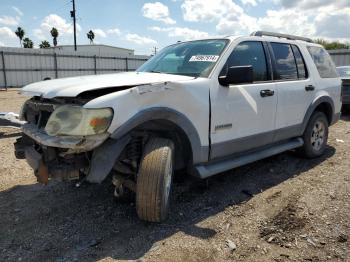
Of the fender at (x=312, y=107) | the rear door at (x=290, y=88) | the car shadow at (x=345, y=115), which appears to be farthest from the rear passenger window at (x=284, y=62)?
the car shadow at (x=345, y=115)

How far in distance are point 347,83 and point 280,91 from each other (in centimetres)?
647

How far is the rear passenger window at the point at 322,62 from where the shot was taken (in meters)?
5.62

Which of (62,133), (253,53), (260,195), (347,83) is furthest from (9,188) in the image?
(347,83)

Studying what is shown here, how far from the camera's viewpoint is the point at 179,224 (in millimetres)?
3527

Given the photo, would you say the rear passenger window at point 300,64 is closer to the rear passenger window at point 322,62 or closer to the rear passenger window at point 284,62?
the rear passenger window at point 284,62

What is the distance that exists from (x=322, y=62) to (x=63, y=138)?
4.54 metres

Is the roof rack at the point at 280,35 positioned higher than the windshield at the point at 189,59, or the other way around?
the roof rack at the point at 280,35

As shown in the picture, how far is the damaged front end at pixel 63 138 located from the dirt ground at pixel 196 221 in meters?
0.63

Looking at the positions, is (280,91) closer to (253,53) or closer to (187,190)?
(253,53)

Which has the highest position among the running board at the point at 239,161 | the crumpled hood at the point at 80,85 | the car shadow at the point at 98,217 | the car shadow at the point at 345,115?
the crumpled hood at the point at 80,85

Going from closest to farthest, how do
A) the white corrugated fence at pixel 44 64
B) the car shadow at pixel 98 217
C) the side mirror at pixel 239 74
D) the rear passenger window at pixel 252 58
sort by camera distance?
the car shadow at pixel 98 217, the side mirror at pixel 239 74, the rear passenger window at pixel 252 58, the white corrugated fence at pixel 44 64

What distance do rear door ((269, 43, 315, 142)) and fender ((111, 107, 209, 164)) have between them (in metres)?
1.53

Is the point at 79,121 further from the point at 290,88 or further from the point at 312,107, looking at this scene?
the point at 312,107

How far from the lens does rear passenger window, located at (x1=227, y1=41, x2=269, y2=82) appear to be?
164 inches
